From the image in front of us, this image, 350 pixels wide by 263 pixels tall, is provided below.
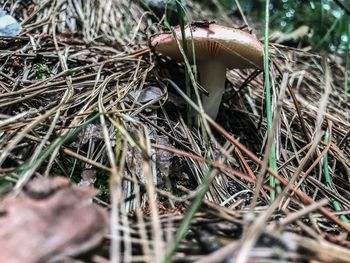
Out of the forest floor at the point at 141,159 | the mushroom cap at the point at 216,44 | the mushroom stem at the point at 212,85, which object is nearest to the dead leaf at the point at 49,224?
the forest floor at the point at 141,159

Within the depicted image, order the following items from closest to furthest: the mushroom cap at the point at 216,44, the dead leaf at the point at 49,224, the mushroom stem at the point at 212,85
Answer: the dead leaf at the point at 49,224
the mushroom cap at the point at 216,44
the mushroom stem at the point at 212,85

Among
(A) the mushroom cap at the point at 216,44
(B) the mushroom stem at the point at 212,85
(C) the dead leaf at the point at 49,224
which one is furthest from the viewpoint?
(B) the mushroom stem at the point at 212,85

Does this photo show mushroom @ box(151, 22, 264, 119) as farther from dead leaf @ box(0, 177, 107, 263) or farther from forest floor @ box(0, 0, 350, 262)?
dead leaf @ box(0, 177, 107, 263)

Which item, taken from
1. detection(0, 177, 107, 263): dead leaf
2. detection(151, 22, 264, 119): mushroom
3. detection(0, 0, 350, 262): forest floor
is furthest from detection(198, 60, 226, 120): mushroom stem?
detection(0, 177, 107, 263): dead leaf

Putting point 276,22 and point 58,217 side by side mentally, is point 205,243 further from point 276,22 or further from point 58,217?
point 276,22

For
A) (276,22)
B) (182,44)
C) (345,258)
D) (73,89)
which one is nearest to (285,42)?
(276,22)

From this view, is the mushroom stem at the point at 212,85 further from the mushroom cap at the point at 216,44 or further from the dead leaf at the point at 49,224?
the dead leaf at the point at 49,224

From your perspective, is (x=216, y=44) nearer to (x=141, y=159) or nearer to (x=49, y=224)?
(x=141, y=159)
